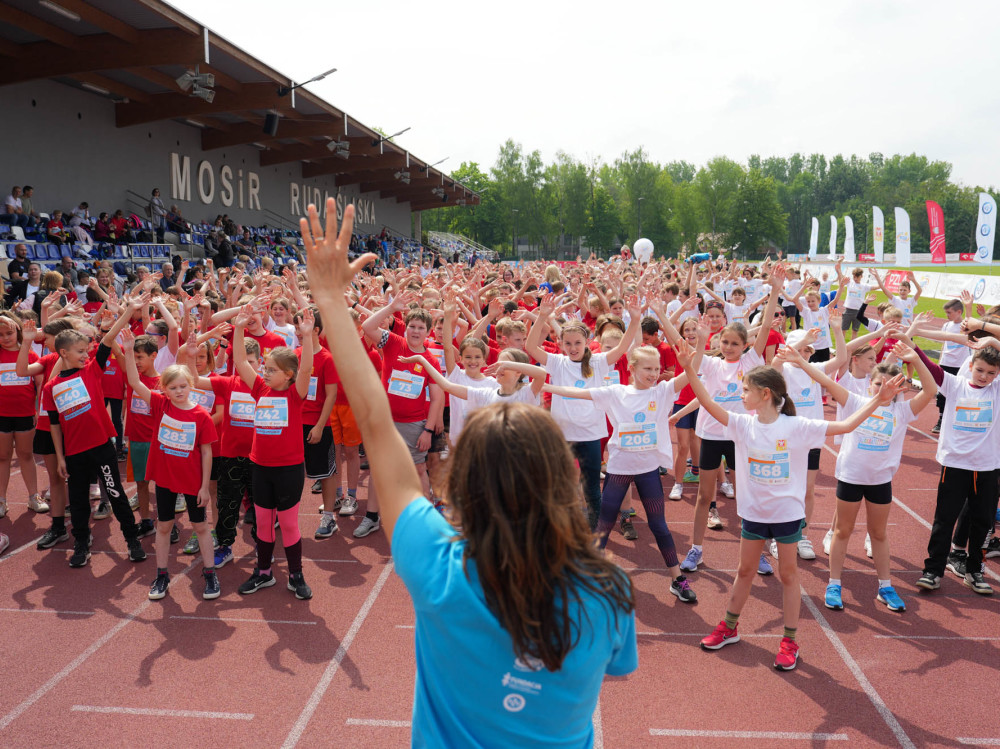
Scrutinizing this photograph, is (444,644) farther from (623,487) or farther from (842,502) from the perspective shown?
(842,502)

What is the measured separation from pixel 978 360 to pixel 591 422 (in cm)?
315

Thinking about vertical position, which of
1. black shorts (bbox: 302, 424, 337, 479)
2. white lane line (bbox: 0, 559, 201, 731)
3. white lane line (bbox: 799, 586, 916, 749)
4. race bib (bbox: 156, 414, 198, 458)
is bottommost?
white lane line (bbox: 0, 559, 201, 731)

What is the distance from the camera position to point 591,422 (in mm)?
6016

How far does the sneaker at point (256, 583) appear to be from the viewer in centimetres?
580

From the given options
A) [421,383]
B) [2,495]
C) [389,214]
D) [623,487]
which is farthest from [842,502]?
[389,214]

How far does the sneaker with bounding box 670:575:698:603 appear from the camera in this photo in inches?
221

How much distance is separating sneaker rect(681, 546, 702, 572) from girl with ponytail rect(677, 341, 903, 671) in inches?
50.9

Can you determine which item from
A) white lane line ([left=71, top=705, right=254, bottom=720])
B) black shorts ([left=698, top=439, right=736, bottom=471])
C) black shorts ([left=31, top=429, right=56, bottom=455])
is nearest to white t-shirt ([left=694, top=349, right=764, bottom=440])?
black shorts ([left=698, top=439, right=736, bottom=471])

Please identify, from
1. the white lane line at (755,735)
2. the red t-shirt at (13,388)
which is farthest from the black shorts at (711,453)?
the red t-shirt at (13,388)

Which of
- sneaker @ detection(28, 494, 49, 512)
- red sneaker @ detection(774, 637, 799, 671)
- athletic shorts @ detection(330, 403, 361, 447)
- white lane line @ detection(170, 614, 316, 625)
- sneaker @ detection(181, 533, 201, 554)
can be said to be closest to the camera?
red sneaker @ detection(774, 637, 799, 671)

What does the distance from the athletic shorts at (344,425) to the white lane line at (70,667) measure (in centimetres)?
245

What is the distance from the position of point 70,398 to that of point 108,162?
19.0 meters

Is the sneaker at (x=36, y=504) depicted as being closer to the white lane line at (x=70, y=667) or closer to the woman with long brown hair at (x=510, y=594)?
the white lane line at (x=70, y=667)

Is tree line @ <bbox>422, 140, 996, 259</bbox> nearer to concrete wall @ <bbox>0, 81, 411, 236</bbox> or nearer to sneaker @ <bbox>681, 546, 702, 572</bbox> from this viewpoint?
concrete wall @ <bbox>0, 81, 411, 236</bbox>
